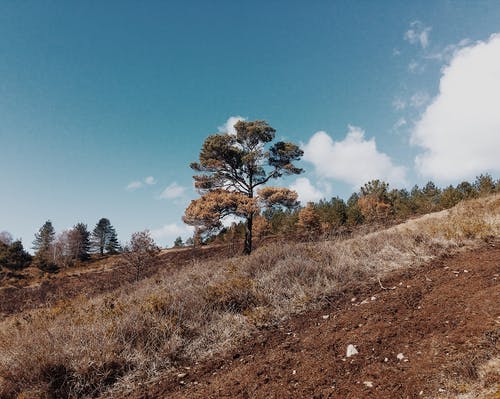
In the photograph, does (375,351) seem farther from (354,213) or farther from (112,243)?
(112,243)

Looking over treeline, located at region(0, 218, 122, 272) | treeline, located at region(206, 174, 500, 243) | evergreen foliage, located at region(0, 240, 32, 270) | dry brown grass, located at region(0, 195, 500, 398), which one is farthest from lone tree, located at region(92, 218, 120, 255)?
dry brown grass, located at region(0, 195, 500, 398)

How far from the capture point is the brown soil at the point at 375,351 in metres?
2.38

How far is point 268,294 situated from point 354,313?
1.64m

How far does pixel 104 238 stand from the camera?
199 feet

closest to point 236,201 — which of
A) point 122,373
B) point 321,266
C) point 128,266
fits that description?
point 128,266

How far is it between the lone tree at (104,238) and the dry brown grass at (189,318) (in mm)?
61314

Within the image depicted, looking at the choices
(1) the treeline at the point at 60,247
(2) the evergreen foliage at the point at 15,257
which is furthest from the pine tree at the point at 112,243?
(2) the evergreen foliage at the point at 15,257

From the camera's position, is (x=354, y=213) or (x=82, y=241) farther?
(x=82, y=241)

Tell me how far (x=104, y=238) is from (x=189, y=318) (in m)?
64.8

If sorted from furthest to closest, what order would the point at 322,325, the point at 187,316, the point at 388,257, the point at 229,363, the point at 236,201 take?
1. the point at 236,201
2. the point at 388,257
3. the point at 187,316
4. the point at 322,325
5. the point at 229,363

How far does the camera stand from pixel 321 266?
5.95 meters

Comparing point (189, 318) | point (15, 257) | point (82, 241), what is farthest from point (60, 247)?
point (189, 318)

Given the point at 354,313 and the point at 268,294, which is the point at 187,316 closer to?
the point at 268,294

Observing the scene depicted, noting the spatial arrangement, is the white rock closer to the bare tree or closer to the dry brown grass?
the dry brown grass
